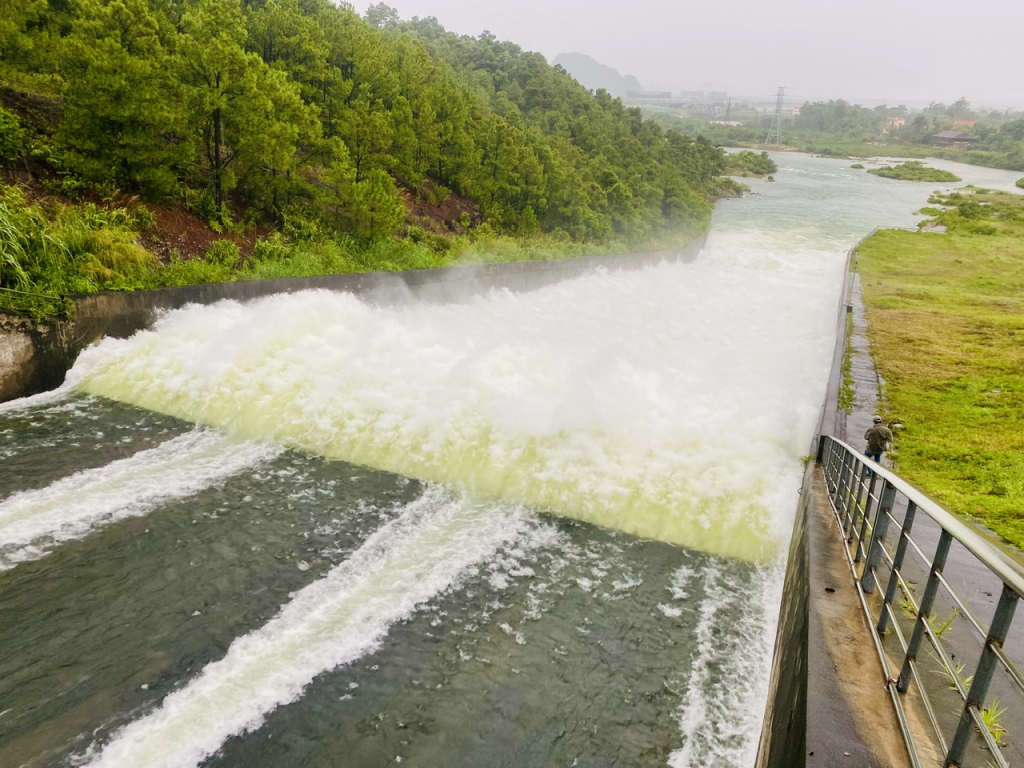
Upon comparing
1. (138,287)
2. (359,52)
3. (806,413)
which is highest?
(359,52)

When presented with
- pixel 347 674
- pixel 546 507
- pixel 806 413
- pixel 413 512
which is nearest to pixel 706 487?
pixel 546 507

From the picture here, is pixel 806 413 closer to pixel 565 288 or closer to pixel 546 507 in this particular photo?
pixel 546 507

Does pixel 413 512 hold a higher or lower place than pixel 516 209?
lower

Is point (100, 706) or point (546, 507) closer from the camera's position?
point (100, 706)

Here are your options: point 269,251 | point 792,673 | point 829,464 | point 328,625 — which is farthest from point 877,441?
point 269,251

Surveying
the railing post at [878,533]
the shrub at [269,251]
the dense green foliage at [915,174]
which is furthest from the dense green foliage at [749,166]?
the railing post at [878,533]

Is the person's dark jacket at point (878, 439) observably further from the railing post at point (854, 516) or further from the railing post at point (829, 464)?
the railing post at point (854, 516)

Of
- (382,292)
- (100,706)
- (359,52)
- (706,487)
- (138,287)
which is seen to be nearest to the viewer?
(100,706)
